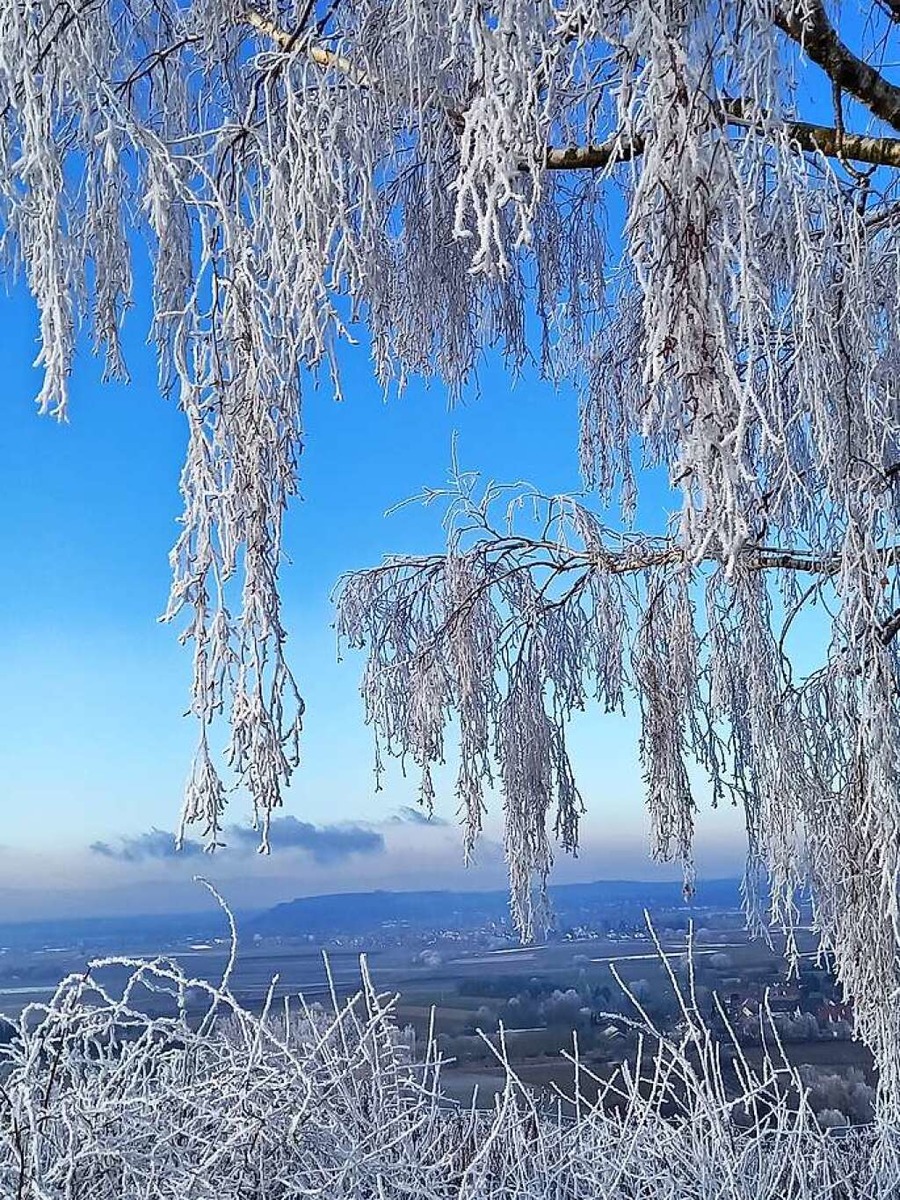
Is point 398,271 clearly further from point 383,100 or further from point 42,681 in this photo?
point 42,681

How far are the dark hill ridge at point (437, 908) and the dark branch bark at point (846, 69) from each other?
305 centimetres

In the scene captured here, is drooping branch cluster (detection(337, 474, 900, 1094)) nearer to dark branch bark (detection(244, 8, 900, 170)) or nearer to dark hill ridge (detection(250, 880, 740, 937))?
dark branch bark (detection(244, 8, 900, 170))

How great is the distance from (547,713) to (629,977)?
1.55 m

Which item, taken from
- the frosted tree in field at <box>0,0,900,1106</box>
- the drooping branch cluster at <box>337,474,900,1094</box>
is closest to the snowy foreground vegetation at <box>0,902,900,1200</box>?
the frosted tree in field at <box>0,0,900,1106</box>

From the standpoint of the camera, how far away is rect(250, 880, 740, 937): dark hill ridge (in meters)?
4.65

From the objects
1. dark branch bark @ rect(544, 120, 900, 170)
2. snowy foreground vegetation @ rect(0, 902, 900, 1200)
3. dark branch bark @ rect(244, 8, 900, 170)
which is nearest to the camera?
snowy foreground vegetation @ rect(0, 902, 900, 1200)

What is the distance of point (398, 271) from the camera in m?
2.79

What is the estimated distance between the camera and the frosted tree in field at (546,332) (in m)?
1.24

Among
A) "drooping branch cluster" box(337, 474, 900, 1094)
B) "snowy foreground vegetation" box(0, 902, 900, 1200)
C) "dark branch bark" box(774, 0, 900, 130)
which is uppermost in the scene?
"dark branch bark" box(774, 0, 900, 130)

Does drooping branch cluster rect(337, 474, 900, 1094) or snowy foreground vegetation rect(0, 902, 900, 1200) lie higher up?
drooping branch cluster rect(337, 474, 900, 1094)

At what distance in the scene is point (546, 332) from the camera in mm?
3182

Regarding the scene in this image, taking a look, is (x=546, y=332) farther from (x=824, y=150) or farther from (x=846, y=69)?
(x=846, y=69)

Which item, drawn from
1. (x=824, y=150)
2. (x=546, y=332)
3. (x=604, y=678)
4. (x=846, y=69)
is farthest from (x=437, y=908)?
(x=846, y=69)

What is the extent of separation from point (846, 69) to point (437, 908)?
11.7 feet
